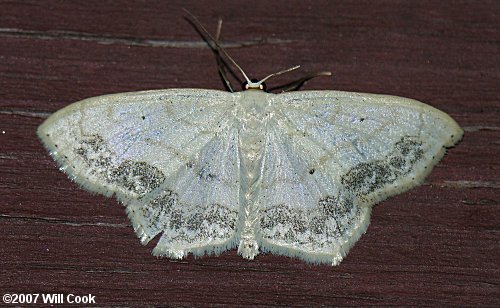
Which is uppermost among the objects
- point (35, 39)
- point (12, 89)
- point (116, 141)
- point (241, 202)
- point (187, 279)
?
point (35, 39)

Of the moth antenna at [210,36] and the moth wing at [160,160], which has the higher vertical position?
the moth antenna at [210,36]

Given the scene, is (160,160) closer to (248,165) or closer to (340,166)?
(248,165)

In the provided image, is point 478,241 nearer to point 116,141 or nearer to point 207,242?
point 207,242

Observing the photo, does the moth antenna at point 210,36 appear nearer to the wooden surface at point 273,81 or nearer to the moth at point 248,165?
the wooden surface at point 273,81

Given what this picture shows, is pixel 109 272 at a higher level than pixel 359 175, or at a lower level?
lower

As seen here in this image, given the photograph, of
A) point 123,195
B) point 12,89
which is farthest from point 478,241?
point 12,89

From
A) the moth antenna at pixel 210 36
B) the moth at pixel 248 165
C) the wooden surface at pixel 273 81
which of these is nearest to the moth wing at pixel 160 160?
the moth at pixel 248 165
